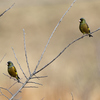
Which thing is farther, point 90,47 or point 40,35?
point 40,35

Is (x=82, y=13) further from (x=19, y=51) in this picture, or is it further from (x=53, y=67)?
(x=53, y=67)

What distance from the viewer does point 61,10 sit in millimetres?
27250

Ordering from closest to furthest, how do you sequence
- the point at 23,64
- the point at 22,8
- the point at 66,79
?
the point at 66,79 < the point at 23,64 < the point at 22,8

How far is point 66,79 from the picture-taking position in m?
12.9

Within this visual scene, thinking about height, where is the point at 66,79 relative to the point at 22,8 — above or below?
below

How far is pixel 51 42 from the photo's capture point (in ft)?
70.3

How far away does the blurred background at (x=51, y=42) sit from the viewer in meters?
11.5

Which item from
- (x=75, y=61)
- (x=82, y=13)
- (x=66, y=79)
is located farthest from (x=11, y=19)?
(x=66, y=79)

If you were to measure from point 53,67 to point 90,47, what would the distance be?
12.2ft

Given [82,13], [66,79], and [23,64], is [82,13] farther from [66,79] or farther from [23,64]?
[66,79]

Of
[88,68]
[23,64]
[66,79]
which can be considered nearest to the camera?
[88,68]

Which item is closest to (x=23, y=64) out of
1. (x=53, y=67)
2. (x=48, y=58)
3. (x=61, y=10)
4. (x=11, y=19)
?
(x=48, y=58)

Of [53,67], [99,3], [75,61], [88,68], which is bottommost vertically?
[88,68]

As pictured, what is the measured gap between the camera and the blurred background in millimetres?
11531
